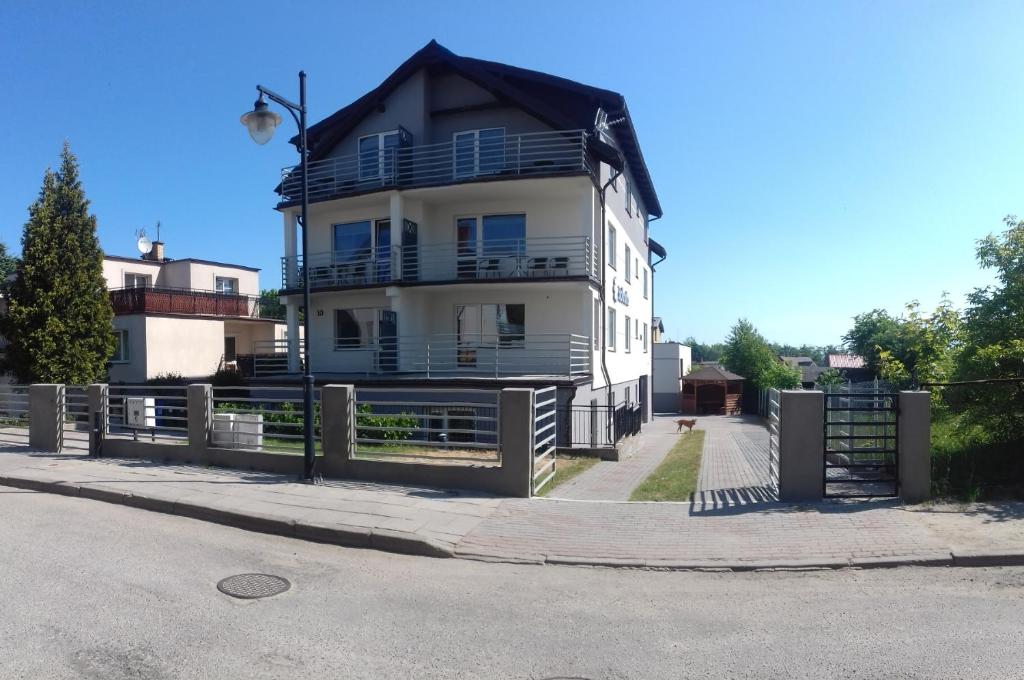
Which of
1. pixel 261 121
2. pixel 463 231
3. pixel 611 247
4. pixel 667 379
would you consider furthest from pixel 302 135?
pixel 667 379

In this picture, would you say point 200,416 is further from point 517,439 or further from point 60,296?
point 60,296

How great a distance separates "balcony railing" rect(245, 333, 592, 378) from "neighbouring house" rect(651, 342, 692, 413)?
29.9m

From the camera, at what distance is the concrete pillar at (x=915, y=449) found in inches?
321

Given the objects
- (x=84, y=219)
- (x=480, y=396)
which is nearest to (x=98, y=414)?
(x=480, y=396)

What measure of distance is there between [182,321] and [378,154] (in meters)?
13.3

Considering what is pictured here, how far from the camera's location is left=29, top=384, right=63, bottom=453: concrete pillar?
1357 cm

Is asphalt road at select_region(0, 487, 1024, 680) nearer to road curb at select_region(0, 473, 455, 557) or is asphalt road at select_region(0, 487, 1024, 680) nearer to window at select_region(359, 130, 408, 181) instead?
road curb at select_region(0, 473, 455, 557)

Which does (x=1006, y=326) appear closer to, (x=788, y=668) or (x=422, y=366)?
(x=788, y=668)

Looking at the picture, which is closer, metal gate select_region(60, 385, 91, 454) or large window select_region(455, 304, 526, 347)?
metal gate select_region(60, 385, 91, 454)

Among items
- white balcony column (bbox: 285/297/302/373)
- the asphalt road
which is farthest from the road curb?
white balcony column (bbox: 285/297/302/373)

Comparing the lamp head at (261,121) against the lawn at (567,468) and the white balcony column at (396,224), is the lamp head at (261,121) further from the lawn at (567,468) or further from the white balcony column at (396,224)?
the white balcony column at (396,224)

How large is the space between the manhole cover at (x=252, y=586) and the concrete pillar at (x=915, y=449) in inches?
305

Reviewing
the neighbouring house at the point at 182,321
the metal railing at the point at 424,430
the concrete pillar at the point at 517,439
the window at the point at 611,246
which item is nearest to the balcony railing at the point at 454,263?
the window at the point at 611,246

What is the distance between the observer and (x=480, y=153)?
20.1 m
